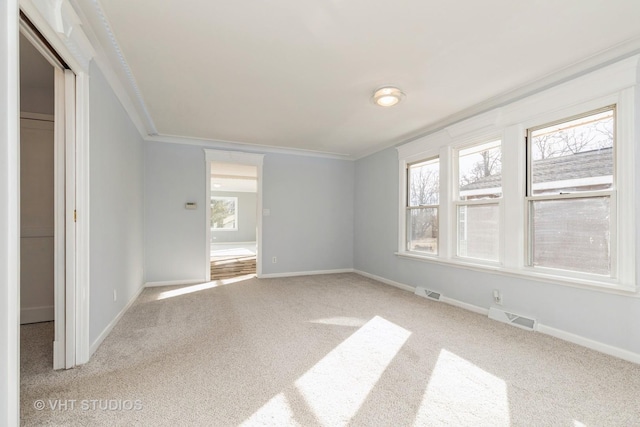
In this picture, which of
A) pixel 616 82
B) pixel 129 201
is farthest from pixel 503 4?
pixel 129 201

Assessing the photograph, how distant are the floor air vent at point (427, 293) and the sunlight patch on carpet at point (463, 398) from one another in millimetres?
1817

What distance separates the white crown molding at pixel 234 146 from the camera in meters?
4.94

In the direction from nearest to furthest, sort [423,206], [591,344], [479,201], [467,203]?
[591,344], [479,201], [467,203], [423,206]

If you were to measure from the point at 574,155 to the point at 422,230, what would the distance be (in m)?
2.11

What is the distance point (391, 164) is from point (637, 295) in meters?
3.42

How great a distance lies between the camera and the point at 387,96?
310cm

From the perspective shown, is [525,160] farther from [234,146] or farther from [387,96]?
[234,146]

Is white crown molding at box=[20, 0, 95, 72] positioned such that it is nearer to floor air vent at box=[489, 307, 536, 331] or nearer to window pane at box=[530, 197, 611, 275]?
window pane at box=[530, 197, 611, 275]

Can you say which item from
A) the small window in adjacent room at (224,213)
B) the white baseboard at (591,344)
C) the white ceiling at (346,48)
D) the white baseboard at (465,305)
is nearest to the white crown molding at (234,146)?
the white ceiling at (346,48)

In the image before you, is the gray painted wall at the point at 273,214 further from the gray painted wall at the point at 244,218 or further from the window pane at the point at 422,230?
the gray painted wall at the point at 244,218

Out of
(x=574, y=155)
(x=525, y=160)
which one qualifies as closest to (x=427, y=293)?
(x=525, y=160)

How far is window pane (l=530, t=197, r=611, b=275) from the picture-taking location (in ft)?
8.33

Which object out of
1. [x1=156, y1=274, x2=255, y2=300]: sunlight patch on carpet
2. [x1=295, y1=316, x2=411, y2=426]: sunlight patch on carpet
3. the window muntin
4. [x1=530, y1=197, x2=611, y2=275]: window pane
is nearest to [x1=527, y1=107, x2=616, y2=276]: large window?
[x1=530, y1=197, x2=611, y2=275]: window pane

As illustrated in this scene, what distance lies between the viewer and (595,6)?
75.2 inches
